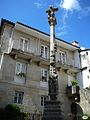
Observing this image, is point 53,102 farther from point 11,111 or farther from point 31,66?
point 31,66

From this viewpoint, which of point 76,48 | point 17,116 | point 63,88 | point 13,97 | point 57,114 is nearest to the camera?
point 57,114

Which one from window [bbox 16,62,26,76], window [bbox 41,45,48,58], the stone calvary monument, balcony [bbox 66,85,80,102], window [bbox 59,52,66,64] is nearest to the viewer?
the stone calvary monument

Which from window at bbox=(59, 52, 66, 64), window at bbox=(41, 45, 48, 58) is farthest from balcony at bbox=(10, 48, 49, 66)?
window at bbox=(59, 52, 66, 64)

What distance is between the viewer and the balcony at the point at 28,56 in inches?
733

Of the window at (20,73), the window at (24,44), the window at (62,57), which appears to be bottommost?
the window at (20,73)

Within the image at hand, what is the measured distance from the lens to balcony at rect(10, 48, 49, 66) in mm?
18614

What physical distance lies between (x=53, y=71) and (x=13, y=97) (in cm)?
824

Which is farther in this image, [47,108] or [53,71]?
[53,71]

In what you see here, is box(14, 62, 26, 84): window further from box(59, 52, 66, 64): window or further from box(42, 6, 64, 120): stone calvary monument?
box(42, 6, 64, 120): stone calvary monument

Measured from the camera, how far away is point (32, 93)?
18547 millimetres

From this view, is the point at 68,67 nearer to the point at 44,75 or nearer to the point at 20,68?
the point at 44,75

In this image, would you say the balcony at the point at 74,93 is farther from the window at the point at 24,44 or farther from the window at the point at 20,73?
the window at the point at 24,44

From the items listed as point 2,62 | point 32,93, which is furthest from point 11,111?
point 2,62

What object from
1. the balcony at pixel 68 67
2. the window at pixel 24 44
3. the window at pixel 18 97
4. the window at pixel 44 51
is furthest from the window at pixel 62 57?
the window at pixel 18 97
